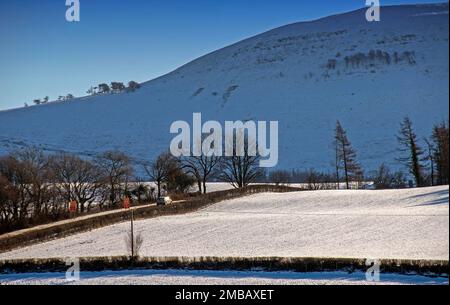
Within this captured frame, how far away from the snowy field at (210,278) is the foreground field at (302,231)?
7.40ft

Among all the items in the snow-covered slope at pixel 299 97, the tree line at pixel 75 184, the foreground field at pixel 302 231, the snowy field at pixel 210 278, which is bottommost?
the snowy field at pixel 210 278

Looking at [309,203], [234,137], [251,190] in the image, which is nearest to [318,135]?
[234,137]

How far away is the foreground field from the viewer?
2177 centimetres

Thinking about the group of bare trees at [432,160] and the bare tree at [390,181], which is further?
the bare tree at [390,181]

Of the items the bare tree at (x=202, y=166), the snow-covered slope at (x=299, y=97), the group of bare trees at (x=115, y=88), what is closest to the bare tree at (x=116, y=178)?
the bare tree at (x=202, y=166)

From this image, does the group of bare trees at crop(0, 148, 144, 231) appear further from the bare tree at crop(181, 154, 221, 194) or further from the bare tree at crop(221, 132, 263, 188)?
the bare tree at crop(221, 132, 263, 188)

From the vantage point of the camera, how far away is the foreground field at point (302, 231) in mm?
21766

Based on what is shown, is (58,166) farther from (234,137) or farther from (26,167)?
(234,137)

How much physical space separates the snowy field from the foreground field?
7.40 feet

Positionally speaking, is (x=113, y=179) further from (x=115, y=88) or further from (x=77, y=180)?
(x=115, y=88)

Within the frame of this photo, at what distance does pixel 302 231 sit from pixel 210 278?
1004 cm

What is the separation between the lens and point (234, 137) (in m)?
56.6

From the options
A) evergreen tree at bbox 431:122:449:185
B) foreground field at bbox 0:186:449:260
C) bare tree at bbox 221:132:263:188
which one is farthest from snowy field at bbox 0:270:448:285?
bare tree at bbox 221:132:263:188

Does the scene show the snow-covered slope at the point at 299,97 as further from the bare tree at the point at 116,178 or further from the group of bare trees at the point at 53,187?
the group of bare trees at the point at 53,187
